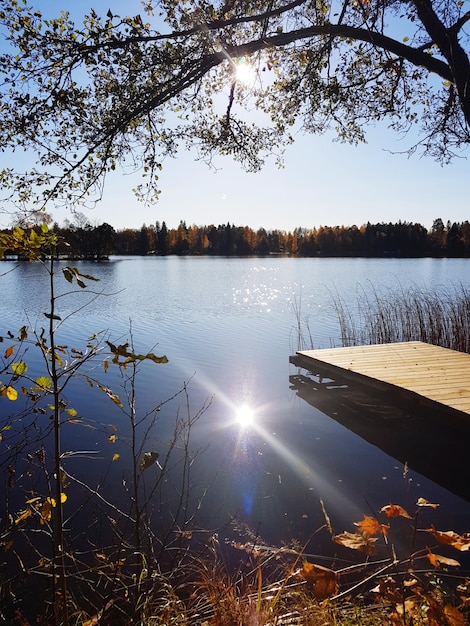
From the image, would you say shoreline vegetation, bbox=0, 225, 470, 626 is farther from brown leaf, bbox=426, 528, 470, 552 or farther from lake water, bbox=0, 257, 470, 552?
lake water, bbox=0, 257, 470, 552

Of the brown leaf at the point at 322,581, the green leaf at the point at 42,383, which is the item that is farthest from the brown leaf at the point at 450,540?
the green leaf at the point at 42,383

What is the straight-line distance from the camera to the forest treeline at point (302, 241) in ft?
302

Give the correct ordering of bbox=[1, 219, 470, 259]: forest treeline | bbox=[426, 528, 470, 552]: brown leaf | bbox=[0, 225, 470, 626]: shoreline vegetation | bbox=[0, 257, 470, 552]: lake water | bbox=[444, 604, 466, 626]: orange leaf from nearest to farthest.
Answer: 1. bbox=[444, 604, 466, 626]: orange leaf
2. bbox=[0, 225, 470, 626]: shoreline vegetation
3. bbox=[426, 528, 470, 552]: brown leaf
4. bbox=[0, 257, 470, 552]: lake water
5. bbox=[1, 219, 470, 259]: forest treeline

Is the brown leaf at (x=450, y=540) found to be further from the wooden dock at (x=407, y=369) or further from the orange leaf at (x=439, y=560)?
the wooden dock at (x=407, y=369)

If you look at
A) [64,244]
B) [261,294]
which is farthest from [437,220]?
[64,244]

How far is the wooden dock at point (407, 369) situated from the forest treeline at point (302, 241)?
3104 inches

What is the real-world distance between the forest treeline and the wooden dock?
78.8m

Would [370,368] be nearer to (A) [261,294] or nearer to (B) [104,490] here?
(B) [104,490]

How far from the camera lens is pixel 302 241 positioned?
4099 inches

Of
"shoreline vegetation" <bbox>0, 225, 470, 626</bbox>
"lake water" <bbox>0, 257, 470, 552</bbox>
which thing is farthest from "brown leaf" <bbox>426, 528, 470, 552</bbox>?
"lake water" <bbox>0, 257, 470, 552</bbox>

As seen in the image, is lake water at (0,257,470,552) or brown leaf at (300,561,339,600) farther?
lake water at (0,257,470,552)

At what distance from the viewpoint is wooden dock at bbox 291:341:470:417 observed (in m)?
6.06

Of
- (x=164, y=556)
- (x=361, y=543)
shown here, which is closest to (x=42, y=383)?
(x=361, y=543)

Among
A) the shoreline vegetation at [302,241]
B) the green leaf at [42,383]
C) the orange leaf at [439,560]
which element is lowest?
the orange leaf at [439,560]
